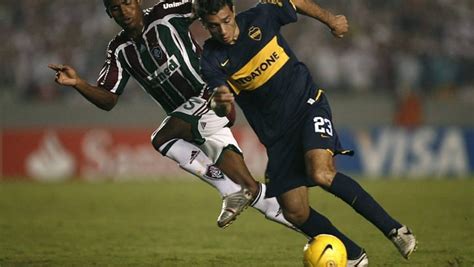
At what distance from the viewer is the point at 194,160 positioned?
9.09 metres

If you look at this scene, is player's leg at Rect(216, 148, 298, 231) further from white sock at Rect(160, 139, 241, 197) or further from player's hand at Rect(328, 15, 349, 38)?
player's hand at Rect(328, 15, 349, 38)

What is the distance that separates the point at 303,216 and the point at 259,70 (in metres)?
1.22

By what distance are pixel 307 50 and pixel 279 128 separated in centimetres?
1370

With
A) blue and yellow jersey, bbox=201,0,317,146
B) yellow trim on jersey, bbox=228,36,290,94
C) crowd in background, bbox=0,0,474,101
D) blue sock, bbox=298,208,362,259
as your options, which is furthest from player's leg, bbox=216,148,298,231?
crowd in background, bbox=0,0,474,101

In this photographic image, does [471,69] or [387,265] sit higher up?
[387,265]

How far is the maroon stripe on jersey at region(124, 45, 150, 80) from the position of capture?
28.7 ft

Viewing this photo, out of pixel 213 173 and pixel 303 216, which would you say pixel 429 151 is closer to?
pixel 213 173

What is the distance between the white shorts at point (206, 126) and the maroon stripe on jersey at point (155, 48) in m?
0.49

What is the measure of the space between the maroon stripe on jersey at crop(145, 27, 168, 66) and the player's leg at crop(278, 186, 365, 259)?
195 centimetres

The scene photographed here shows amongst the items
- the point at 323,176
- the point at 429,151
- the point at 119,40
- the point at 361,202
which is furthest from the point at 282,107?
the point at 429,151

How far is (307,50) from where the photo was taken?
2097 cm

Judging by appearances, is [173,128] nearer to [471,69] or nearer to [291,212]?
[291,212]

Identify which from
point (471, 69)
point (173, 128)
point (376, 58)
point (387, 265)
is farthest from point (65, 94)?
point (387, 265)

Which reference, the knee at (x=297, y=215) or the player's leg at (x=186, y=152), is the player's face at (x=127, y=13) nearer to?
the player's leg at (x=186, y=152)
